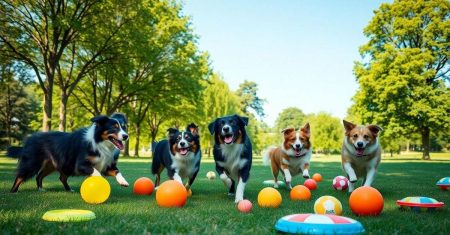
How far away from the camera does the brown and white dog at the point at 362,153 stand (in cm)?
827

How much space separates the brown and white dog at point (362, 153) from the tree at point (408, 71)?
2890 centimetres

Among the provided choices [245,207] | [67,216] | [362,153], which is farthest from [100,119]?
[362,153]

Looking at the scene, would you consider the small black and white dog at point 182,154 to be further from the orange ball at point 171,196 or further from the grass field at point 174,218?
the orange ball at point 171,196

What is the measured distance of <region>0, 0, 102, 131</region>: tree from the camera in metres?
23.1

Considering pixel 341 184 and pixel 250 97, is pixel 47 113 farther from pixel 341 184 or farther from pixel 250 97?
pixel 250 97

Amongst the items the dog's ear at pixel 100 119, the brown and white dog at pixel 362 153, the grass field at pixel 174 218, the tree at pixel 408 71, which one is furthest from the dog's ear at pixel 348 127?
the tree at pixel 408 71

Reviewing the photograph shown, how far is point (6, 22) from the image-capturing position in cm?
2311

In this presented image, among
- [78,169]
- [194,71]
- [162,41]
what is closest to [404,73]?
[194,71]

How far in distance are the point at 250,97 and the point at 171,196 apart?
89.7 m

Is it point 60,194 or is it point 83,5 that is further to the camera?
point 83,5

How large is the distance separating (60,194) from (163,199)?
8.99 ft

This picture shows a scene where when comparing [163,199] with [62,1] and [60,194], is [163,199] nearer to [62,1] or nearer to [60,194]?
[60,194]

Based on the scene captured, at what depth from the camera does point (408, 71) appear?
35469 mm

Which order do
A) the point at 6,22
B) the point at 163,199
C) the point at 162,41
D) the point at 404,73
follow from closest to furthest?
the point at 163,199 < the point at 6,22 < the point at 162,41 < the point at 404,73
